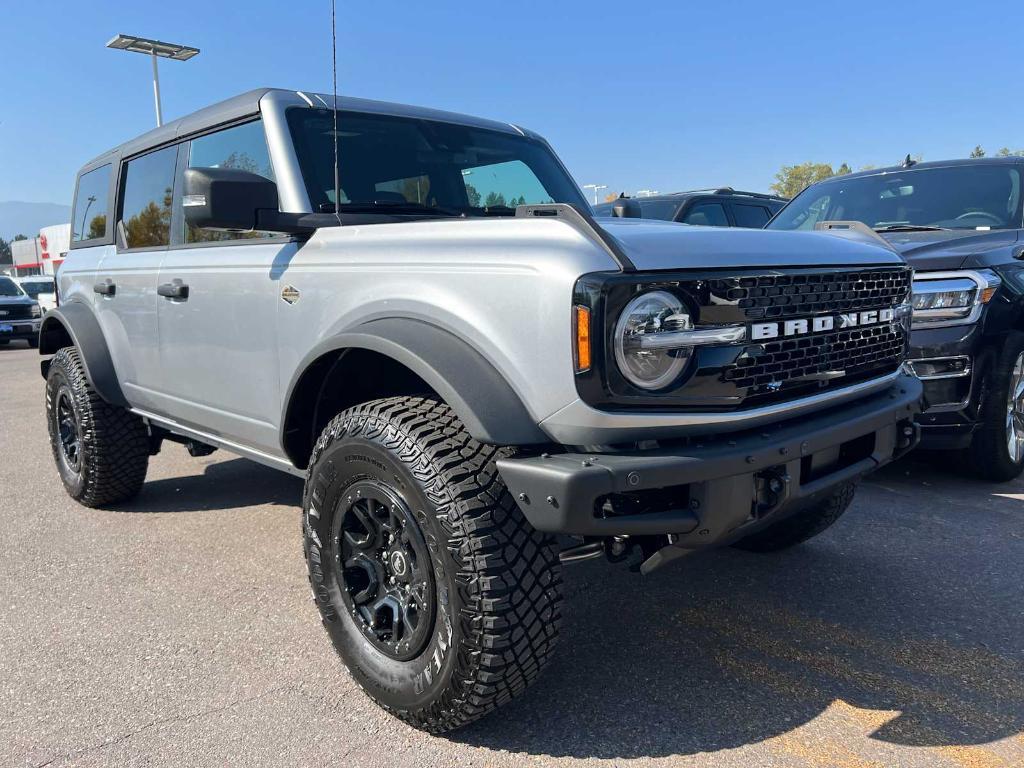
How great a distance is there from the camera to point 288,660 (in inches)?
111

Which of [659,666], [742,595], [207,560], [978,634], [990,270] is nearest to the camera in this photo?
[659,666]

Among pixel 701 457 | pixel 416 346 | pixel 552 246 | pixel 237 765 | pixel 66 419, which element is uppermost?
pixel 552 246

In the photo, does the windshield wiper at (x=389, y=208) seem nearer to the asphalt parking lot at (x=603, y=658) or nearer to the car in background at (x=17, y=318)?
the asphalt parking lot at (x=603, y=658)

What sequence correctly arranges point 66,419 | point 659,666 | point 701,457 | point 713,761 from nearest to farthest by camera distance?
point 701,457
point 713,761
point 659,666
point 66,419

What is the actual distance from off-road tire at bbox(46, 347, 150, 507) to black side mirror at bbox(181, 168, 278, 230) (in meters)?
2.15

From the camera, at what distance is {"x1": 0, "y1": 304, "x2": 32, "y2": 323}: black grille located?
56.8 ft

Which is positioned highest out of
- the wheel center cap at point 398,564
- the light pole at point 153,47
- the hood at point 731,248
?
the light pole at point 153,47

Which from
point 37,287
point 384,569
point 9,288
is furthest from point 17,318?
point 384,569

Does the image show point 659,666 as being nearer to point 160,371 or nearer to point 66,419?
point 160,371

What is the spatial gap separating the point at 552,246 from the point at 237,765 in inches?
64.2

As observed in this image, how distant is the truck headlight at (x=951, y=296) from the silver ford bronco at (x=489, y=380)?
1.51 metres

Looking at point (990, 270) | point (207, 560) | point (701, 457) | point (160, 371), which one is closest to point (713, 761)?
point (701, 457)

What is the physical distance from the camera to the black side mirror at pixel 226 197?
2.62m

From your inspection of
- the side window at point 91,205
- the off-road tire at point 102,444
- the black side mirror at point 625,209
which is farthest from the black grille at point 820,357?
the side window at point 91,205
